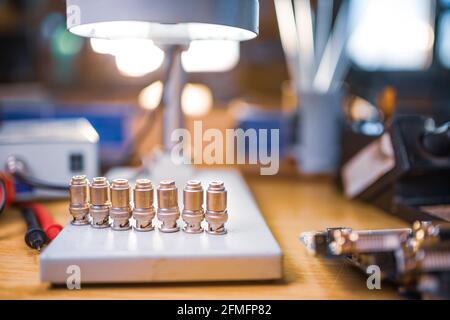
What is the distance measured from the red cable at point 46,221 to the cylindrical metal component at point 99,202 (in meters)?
0.06

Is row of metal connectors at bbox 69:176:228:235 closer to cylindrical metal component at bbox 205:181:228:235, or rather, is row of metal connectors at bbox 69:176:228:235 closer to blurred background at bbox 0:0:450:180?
cylindrical metal component at bbox 205:181:228:235

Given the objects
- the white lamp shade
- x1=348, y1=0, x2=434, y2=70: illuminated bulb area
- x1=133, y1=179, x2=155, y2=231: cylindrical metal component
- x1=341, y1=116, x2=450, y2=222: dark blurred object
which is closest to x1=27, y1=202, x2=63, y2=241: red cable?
x1=133, y1=179, x2=155, y2=231: cylindrical metal component

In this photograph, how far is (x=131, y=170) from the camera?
90 cm

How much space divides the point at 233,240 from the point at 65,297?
0.52 ft

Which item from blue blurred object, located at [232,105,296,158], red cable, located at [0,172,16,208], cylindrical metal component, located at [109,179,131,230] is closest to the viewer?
cylindrical metal component, located at [109,179,131,230]

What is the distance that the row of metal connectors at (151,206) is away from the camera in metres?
0.48

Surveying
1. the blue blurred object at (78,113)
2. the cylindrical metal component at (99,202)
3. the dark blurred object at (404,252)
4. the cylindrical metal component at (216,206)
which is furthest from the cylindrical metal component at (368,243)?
the blue blurred object at (78,113)

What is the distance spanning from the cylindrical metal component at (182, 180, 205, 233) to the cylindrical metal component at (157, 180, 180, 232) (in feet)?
0.04

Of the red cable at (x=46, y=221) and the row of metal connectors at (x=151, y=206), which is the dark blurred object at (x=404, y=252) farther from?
the red cable at (x=46, y=221)

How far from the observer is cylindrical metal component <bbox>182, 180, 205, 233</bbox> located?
480 mm

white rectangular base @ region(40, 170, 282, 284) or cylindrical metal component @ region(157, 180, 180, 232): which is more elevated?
cylindrical metal component @ region(157, 180, 180, 232)

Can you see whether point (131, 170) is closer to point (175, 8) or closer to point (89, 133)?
point (89, 133)

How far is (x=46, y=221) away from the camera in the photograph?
2.02 ft

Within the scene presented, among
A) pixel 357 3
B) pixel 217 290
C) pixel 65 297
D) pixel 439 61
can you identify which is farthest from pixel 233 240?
pixel 439 61
